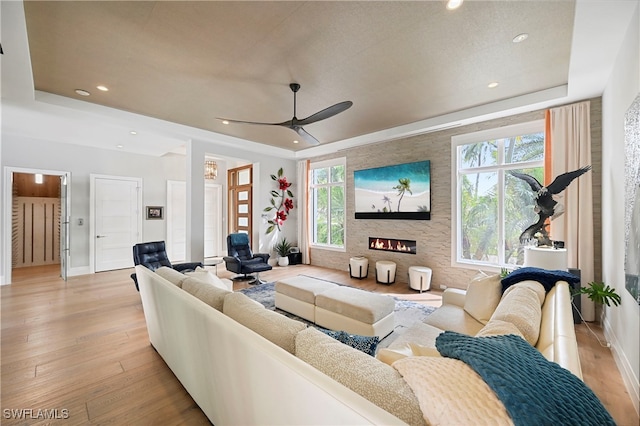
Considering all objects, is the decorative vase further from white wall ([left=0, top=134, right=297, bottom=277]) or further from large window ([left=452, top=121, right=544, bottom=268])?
large window ([left=452, top=121, right=544, bottom=268])

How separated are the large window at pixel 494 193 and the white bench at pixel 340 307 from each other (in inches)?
91.4

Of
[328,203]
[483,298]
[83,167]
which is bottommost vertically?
[483,298]

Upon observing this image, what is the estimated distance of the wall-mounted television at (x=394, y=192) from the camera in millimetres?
4809

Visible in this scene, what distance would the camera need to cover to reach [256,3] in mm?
2006

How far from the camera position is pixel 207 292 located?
69.9 inches

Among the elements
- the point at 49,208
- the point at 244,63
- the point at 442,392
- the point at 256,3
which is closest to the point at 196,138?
the point at 244,63

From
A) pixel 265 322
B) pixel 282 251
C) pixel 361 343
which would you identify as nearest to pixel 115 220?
pixel 282 251

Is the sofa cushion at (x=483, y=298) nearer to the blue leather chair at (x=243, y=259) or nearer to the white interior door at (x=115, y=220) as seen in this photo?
the blue leather chair at (x=243, y=259)

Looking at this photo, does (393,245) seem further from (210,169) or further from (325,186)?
(210,169)

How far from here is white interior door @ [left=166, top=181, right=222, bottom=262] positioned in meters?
6.98

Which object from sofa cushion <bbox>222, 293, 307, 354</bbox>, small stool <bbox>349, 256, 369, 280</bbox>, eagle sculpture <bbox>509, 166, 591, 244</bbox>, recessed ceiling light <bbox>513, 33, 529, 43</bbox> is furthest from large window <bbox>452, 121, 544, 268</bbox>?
sofa cushion <bbox>222, 293, 307, 354</bbox>

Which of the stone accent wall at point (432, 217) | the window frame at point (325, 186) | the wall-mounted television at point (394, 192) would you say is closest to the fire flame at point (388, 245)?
the stone accent wall at point (432, 217)

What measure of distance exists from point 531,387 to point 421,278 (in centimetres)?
398

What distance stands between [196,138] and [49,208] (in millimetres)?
5025
